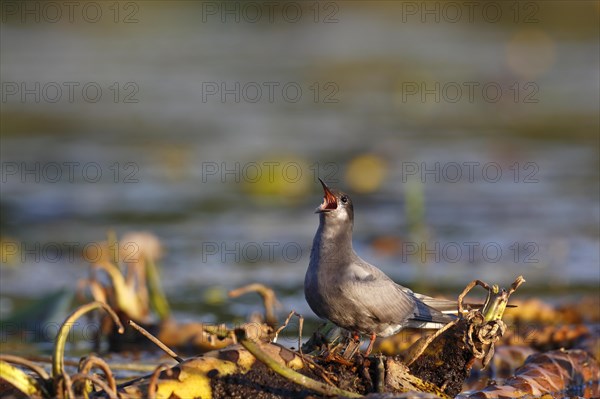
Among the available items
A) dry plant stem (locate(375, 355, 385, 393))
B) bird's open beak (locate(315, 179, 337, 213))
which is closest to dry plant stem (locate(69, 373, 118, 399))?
dry plant stem (locate(375, 355, 385, 393))

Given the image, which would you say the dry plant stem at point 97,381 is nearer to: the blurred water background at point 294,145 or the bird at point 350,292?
the bird at point 350,292

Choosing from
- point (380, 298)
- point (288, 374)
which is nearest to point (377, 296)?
point (380, 298)

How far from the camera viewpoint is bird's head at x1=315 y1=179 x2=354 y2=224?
497 centimetres

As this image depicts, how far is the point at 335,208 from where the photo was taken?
16.4ft

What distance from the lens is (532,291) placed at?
8.35 metres

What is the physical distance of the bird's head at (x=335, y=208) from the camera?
196 inches

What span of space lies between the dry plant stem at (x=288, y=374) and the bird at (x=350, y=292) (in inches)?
26.3

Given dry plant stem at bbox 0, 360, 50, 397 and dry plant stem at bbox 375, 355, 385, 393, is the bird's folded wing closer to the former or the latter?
dry plant stem at bbox 375, 355, 385, 393

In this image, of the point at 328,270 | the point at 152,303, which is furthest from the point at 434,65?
the point at 328,270

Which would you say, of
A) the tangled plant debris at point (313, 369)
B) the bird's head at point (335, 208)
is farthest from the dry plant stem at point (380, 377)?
the bird's head at point (335, 208)

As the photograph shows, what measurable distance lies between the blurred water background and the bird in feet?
8.65

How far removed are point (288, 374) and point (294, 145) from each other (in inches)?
393

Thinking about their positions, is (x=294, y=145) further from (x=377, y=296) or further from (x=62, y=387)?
(x=62, y=387)

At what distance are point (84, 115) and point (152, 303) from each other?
9963 millimetres
